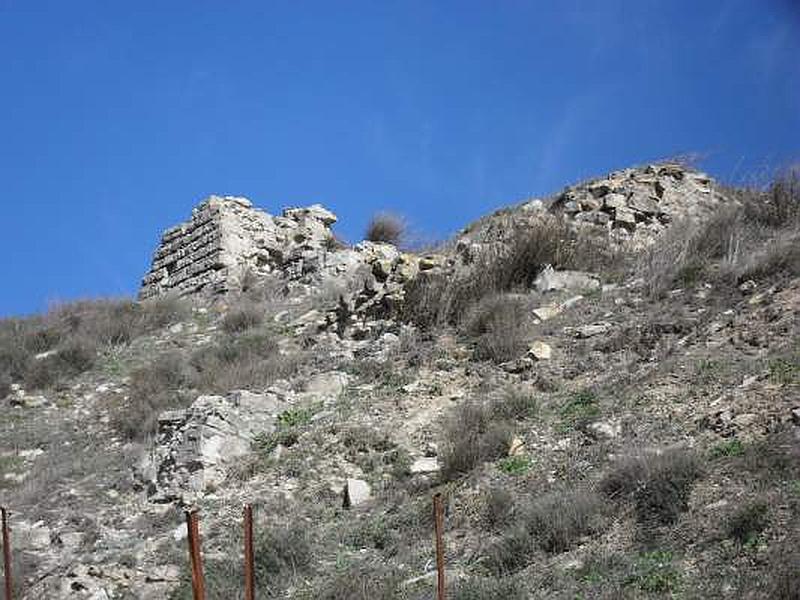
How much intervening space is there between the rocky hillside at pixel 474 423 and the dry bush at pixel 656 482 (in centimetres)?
2

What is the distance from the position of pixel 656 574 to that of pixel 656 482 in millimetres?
943

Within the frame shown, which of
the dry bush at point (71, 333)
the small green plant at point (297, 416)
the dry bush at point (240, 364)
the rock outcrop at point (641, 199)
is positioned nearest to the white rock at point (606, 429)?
the small green plant at point (297, 416)

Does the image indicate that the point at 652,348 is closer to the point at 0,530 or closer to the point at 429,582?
the point at 429,582

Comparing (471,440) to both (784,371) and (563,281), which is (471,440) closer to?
(784,371)

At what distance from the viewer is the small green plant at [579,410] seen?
7.98 meters

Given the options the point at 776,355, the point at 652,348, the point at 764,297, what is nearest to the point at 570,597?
the point at 776,355

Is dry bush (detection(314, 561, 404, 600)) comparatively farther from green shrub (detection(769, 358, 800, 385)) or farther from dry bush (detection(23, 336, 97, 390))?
dry bush (detection(23, 336, 97, 390))

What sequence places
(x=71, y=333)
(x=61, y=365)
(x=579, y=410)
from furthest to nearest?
1. (x=71, y=333)
2. (x=61, y=365)
3. (x=579, y=410)

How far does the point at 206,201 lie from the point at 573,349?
1144 cm

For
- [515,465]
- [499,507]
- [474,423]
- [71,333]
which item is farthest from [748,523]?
[71,333]

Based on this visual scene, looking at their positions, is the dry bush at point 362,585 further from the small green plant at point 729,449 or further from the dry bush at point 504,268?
the dry bush at point 504,268

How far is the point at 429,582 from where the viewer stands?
20.8ft

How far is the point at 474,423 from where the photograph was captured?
27.4ft

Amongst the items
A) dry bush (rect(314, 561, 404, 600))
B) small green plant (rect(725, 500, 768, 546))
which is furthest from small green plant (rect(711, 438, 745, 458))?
dry bush (rect(314, 561, 404, 600))
